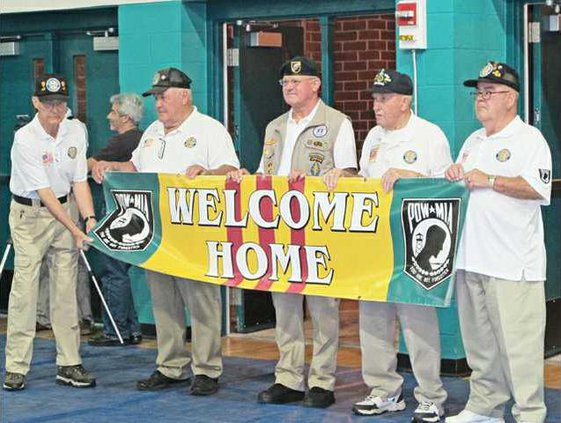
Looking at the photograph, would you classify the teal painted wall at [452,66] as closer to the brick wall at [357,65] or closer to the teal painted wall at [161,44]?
the teal painted wall at [161,44]

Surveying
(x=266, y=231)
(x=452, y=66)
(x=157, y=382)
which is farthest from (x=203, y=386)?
(x=452, y=66)

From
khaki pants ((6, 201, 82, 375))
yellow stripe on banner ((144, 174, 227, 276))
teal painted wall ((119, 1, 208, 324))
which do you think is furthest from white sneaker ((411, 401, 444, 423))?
teal painted wall ((119, 1, 208, 324))

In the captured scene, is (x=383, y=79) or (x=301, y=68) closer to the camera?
(x=383, y=79)

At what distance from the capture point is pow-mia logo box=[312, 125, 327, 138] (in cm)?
824

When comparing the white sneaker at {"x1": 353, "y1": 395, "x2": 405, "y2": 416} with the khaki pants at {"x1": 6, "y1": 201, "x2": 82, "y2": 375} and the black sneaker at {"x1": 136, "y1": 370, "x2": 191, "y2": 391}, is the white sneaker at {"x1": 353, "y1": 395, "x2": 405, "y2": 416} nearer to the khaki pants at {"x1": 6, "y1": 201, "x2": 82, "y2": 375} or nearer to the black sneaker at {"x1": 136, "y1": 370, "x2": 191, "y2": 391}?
the black sneaker at {"x1": 136, "y1": 370, "x2": 191, "y2": 391}

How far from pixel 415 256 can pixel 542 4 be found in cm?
241

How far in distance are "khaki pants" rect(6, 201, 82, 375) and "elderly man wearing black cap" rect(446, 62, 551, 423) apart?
2.75 m

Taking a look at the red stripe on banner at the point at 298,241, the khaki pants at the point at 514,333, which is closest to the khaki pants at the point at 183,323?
the red stripe on banner at the point at 298,241

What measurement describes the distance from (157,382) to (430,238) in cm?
224

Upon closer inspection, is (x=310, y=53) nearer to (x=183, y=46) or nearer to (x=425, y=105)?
(x=183, y=46)

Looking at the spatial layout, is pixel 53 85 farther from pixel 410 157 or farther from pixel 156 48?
pixel 410 157

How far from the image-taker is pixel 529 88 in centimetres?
935

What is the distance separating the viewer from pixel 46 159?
886 centimetres

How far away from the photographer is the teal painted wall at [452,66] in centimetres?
891
